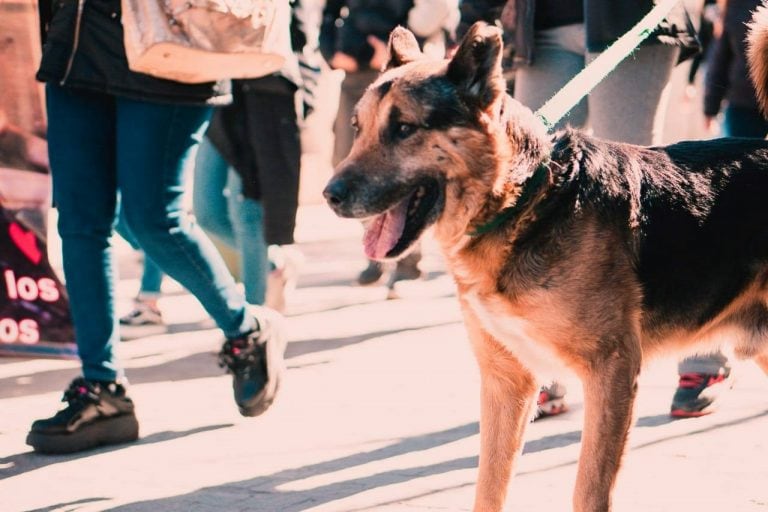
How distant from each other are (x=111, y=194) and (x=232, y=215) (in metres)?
1.78

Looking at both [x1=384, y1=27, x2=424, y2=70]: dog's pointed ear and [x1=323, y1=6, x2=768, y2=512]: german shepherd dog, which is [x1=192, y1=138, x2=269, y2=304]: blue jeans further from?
[x1=323, y1=6, x2=768, y2=512]: german shepherd dog

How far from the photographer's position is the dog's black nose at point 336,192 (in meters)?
3.57

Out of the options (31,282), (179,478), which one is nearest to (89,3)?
(31,282)

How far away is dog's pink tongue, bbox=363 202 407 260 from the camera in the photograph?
364 centimetres

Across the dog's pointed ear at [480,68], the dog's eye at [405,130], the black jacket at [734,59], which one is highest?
the dog's pointed ear at [480,68]

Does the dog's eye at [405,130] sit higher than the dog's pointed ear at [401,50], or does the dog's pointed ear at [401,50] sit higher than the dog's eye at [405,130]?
the dog's pointed ear at [401,50]

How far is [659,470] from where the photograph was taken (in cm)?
441

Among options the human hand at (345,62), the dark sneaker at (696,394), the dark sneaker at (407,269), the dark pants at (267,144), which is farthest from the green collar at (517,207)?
the human hand at (345,62)

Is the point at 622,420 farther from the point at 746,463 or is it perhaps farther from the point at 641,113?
the point at 641,113

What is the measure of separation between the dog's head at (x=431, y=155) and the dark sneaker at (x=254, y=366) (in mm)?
1528

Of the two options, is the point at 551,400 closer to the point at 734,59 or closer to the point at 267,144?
the point at 734,59

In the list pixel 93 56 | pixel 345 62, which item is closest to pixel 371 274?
pixel 345 62

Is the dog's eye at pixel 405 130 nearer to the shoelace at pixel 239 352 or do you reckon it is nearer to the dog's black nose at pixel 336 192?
the dog's black nose at pixel 336 192

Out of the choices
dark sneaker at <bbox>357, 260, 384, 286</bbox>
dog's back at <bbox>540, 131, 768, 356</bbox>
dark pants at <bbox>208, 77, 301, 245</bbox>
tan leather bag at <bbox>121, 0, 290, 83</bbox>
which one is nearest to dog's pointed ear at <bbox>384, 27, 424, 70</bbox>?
dog's back at <bbox>540, 131, 768, 356</bbox>
